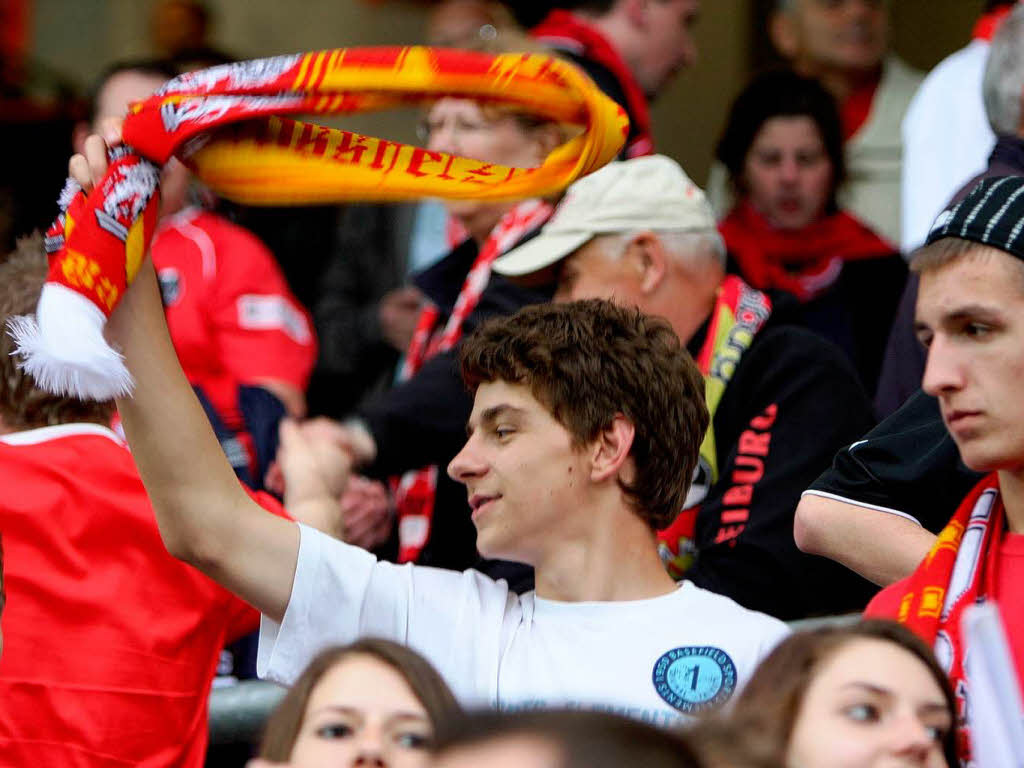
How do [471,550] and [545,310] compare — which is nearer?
[545,310]

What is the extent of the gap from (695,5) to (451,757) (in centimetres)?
431

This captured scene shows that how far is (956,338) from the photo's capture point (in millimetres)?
2914

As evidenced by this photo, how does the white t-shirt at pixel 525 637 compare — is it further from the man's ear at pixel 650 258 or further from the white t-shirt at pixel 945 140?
the white t-shirt at pixel 945 140

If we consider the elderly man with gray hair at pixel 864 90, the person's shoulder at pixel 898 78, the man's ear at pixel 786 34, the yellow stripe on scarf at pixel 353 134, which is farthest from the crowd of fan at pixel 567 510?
the man's ear at pixel 786 34

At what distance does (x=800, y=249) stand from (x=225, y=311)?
5.52 feet

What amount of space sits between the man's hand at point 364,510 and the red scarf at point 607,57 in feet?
4.43

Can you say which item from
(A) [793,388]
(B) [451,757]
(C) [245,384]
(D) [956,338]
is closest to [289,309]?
(C) [245,384]

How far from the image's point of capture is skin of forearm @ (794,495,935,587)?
325 cm

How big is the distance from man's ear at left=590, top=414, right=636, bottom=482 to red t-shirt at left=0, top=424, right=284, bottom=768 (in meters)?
0.64

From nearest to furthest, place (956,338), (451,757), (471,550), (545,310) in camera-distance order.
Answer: (451,757), (956,338), (545,310), (471,550)

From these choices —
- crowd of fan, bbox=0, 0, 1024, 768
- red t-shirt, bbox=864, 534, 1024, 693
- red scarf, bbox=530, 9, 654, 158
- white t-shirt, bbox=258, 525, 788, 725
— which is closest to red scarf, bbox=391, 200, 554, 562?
crowd of fan, bbox=0, 0, 1024, 768

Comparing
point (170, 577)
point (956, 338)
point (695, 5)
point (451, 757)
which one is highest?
point (695, 5)

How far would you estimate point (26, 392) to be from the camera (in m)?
3.60

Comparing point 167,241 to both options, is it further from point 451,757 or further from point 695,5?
point 451,757
